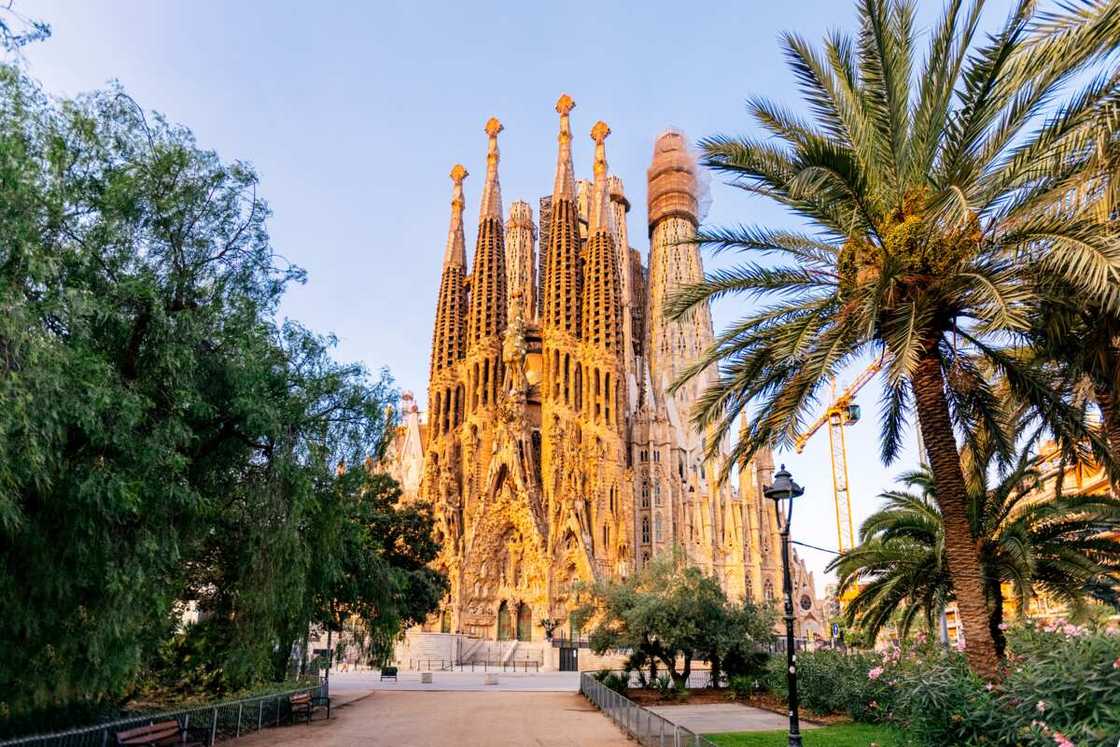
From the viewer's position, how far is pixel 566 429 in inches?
2092

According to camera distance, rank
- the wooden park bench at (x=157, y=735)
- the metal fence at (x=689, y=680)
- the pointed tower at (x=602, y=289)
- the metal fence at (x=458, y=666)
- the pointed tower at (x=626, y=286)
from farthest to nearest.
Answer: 1. the pointed tower at (x=626, y=286)
2. the pointed tower at (x=602, y=289)
3. the metal fence at (x=458, y=666)
4. the metal fence at (x=689, y=680)
5. the wooden park bench at (x=157, y=735)

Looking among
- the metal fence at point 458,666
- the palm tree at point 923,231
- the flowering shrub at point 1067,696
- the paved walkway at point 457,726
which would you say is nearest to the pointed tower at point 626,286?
the metal fence at point 458,666

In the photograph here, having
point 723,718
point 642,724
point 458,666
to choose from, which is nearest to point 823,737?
point 642,724

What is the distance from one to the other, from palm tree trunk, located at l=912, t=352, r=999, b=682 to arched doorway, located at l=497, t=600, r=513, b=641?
42.3 meters

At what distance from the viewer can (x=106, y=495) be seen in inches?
337

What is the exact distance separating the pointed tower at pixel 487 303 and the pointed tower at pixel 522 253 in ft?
13.5

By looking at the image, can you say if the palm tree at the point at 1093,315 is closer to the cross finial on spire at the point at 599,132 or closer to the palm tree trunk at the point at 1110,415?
the palm tree trunk at the point at 1110,415

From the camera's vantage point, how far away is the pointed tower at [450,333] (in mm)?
58750

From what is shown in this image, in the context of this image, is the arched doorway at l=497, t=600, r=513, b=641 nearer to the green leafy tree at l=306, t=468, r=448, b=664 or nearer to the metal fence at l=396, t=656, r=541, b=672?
the metal fence at l=396, t=656, r=541, b=672

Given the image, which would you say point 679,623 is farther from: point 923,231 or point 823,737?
point 923,231

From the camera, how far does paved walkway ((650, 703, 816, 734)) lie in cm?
1509

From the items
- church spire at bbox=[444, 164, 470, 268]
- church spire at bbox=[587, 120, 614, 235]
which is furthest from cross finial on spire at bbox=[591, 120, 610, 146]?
church spire at bbox=[444, 164, 470, 268]

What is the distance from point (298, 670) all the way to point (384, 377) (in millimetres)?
13587

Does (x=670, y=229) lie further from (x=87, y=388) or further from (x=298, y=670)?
(x=87, y=388)
